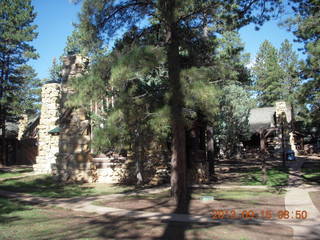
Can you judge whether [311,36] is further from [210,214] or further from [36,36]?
[36,36]

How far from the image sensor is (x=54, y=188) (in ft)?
45.1

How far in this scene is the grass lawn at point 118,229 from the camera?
580 cm

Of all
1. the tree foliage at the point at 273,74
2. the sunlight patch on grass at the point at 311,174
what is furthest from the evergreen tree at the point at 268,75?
the sunlight patch on grass at the point at 311,174

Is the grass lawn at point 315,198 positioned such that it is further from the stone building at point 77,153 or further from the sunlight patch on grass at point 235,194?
the stone building at point 77,153

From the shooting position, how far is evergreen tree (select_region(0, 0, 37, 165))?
26.9 metres

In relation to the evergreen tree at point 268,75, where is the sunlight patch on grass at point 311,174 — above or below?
below

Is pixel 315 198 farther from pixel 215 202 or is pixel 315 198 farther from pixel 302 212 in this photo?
pixel 215 202

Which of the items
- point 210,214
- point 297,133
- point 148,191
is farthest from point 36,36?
point 297,133

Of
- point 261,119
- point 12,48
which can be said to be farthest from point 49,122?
point 261,119

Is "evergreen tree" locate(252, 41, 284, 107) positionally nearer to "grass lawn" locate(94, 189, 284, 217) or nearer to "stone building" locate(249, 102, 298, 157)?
"stone building" locate(249, 102, 298, 157)

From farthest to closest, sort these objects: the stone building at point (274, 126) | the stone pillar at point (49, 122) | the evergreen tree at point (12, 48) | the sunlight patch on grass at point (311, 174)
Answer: the stone building at point (274, 126) → the evergreen tree at point (12, 48) → the stone pillar at point (49, 122) → the sunlight patch on grass at point (311, 174)

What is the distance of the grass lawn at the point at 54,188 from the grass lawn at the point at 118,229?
4.28 m

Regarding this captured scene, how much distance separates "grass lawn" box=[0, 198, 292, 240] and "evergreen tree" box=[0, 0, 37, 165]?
71.9 ft

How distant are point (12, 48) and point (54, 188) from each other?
1932 cm
